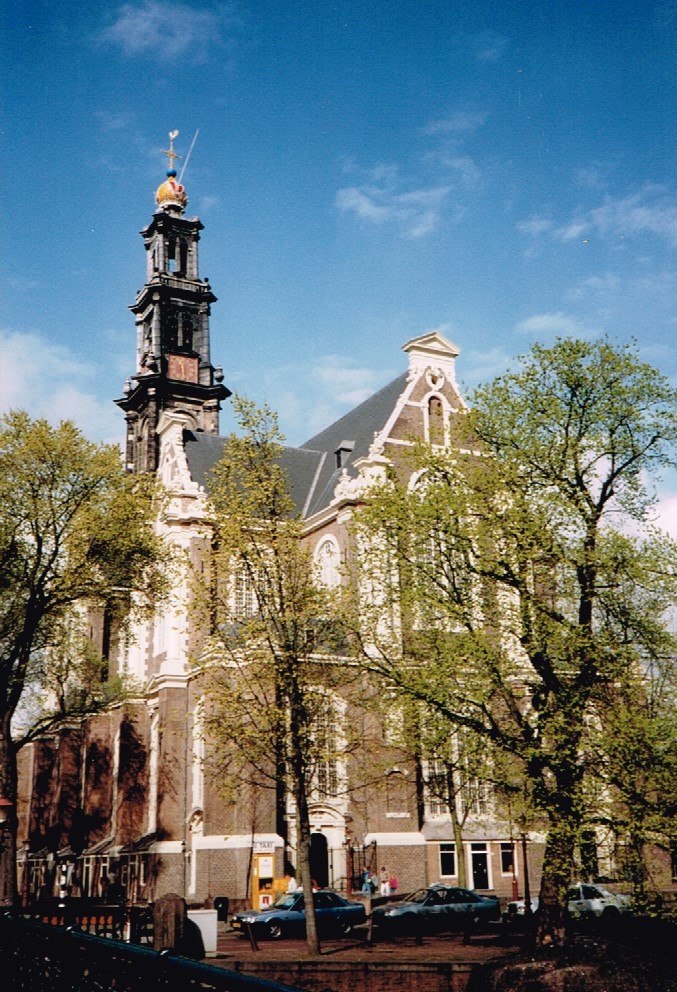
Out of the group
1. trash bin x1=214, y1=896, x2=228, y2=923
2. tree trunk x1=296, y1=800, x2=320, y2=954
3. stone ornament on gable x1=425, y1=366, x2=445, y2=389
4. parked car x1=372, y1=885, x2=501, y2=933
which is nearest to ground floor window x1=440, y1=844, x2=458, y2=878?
parked car x1=372, y1=885, x2=501, y2=933

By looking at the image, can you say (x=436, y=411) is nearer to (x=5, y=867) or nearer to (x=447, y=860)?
(x=447, y=860)

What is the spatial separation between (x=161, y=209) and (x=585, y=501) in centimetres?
4942

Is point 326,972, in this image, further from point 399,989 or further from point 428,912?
point 428,912

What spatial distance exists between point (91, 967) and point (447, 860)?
32.9 meters

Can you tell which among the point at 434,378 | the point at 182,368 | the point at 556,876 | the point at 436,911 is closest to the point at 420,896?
the point at 436,911

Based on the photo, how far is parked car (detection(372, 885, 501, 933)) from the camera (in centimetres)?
2750

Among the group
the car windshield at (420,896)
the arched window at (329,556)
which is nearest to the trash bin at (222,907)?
the car windshield at (420,896)

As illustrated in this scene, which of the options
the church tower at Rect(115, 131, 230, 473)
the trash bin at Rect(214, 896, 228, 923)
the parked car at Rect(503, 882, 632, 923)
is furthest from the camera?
the church tower at Rect(115, 131, 230, 473)

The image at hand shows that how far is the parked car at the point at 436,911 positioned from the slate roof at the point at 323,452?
2057 centimetres

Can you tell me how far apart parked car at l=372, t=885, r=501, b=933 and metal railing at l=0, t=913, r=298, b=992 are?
20613mm

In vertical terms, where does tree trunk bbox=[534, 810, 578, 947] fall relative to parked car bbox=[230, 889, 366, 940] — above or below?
above

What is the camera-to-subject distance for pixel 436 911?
27922 mm

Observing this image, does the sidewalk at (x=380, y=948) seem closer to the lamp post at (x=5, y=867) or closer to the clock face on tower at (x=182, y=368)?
the lamp post at (x=5, y=867)

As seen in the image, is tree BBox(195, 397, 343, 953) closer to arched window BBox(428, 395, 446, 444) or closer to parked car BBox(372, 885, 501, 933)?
parked car BBox(372, 885, 501, 933)
